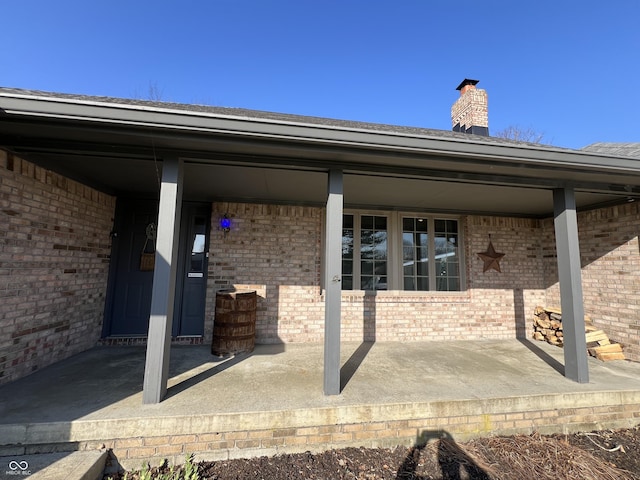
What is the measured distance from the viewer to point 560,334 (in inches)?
Result: 179

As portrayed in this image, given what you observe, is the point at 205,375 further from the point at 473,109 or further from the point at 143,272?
the point at 473,109

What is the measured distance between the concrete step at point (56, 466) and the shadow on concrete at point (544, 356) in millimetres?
4580

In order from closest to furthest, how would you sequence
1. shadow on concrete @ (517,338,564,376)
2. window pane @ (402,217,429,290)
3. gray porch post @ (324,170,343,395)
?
1. gray porch post @ (324,170,343,395)
2. shadow on concrete @ (517,338,564,376)
3. window pane @ (402,217,429,290)

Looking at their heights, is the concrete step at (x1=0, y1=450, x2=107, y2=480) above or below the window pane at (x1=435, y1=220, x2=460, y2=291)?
below

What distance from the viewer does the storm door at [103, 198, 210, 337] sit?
420 cm

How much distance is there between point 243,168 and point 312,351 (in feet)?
8.83

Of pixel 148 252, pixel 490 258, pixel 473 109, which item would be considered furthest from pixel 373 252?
pixel 473 109

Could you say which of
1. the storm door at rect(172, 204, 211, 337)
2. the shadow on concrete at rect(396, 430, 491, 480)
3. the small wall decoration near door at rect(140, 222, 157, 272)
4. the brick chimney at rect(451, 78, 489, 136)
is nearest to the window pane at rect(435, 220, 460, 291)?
the brick chimney at rect(451, 78, 489, 136)

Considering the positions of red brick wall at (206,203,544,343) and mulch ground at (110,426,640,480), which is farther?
red brick wall at (206,203,544,343)

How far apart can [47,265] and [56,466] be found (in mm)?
2240

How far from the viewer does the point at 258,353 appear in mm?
3881

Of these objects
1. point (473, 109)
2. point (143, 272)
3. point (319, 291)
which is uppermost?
point (473, 109)

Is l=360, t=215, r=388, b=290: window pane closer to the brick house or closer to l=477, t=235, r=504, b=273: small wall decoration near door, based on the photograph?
the brick house

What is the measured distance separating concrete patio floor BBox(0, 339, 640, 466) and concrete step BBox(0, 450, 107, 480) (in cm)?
7
